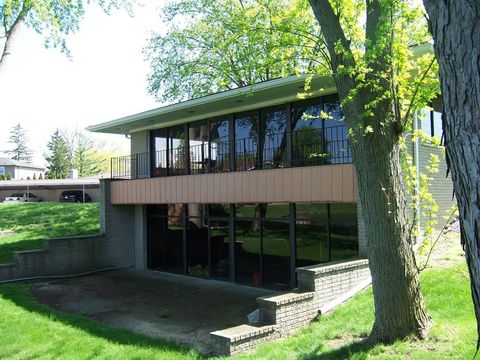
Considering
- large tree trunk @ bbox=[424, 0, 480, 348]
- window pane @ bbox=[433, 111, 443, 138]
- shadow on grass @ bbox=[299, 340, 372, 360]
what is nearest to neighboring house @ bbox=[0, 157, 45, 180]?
window pane @ bbox=[433, 111, 443, 138]

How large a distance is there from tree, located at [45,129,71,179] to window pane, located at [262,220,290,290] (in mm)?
66755

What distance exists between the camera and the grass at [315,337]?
5.60 metres

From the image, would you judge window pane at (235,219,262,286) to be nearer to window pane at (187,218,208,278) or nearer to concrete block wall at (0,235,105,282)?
window pane at (187,218,208,278)

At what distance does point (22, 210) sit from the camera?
24.2 meters

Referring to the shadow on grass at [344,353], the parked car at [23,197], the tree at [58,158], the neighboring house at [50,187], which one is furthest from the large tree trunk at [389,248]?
the tree at [58,158]

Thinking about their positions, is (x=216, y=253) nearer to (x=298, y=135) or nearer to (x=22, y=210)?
(x=298, y=135)

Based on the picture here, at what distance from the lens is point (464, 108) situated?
6.52 ft

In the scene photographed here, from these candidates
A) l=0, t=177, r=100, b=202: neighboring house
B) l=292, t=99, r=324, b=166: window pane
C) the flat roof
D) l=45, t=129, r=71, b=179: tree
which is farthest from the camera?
l=45, t=129, r=71, b=179: tree

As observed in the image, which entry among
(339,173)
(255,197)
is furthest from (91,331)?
(339,173)

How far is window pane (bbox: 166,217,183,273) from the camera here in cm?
1695

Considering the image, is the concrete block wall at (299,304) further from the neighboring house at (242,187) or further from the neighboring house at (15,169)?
the neighboring house at (15,169)

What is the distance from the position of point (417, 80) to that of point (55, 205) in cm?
2329

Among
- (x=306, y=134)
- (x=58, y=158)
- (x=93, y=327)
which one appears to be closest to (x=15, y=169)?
(x=58, y=158)

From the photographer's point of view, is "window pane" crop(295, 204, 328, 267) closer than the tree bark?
No
